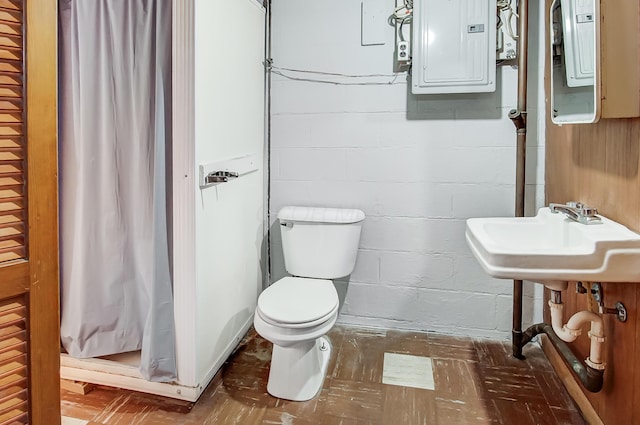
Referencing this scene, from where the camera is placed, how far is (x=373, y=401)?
2.04 m

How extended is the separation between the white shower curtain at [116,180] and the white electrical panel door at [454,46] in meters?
1.28

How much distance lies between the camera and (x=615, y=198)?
1623 mm

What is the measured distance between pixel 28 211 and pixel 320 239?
59.2 inches

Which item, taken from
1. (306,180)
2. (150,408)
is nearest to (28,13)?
(150,408)

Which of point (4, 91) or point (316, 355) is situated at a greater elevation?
point (4, 91)

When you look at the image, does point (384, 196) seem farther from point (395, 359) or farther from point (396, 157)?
point (395, 359)

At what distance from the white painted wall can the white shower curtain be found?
944 millimetres

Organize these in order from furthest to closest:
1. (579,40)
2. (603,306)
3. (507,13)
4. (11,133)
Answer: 1. (507,13)
2. (579,40)
3. (603,306)
4. (11,133)

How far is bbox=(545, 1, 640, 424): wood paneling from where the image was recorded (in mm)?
1485

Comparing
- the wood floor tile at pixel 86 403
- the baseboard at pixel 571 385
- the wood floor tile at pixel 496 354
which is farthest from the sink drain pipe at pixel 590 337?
the wood floor tile at pixel 86 403

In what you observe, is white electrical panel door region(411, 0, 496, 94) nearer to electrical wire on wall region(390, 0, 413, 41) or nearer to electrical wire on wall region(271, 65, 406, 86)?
electrical wire on wall region(390, 0, 413, 41)

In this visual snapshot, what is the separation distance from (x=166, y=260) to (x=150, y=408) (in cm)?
62

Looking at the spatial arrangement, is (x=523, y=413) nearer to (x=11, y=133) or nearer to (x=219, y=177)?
(x=219, y=177)

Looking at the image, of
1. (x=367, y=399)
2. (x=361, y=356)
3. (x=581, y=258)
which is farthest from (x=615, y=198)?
(x=361, y=356)
